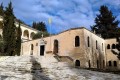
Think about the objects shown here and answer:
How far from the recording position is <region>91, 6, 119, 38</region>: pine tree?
52353mm

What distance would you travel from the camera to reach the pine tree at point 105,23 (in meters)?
52.4

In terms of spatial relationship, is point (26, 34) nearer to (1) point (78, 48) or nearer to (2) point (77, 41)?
(2) point (77, 41)

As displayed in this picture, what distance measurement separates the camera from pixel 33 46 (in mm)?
39469

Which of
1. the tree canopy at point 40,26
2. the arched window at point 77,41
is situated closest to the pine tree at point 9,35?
the arched window at point 77,41

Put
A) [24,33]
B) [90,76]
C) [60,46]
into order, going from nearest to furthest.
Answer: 1. [90,76]
2. [60,46]
3. [24,33]

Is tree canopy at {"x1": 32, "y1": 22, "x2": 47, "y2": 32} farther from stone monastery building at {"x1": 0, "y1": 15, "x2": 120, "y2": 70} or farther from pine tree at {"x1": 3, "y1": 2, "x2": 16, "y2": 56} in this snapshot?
pine tree at {"x1": 3, "y1": 2, "x2": 16, "y2": 56}

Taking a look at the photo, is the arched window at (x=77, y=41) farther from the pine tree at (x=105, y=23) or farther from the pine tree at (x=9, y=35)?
the pine tree at (x=105, y=23)

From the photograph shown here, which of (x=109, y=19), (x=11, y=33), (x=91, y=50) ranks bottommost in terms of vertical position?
(x=91, y=50)

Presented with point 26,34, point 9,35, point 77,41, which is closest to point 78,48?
point 77,41

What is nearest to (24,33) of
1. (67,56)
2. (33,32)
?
(33,32)

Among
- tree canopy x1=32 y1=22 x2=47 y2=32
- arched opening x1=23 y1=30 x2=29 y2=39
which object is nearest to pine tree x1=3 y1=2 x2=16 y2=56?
arched opening x1=23 y1=30 x2=29 y2=39

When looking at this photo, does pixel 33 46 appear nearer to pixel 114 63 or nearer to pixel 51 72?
pixel 114 63

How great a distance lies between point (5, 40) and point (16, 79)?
711 inches

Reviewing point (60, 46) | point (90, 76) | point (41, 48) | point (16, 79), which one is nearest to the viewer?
point (16, 79)
